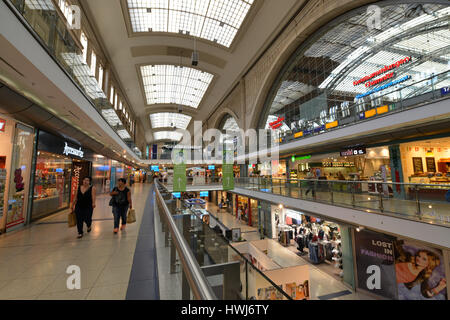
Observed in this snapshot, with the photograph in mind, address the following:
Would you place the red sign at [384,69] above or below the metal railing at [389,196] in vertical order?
above

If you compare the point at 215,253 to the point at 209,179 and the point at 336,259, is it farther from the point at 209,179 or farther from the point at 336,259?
the point at 209,179

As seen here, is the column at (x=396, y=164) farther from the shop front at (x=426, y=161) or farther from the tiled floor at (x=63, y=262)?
the tiled floor at (x=63, y=262)

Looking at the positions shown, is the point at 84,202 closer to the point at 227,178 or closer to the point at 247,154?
the point at 227,178

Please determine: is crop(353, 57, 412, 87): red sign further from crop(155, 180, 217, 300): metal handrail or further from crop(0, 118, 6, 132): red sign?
crop(0, 118, 6, 132): red sign

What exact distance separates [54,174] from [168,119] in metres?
32.1

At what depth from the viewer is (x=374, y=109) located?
8609mm

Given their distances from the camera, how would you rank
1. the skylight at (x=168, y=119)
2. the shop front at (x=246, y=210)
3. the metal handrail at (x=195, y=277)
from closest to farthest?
1. the metal handrail at (x=195, y=277)
2. the shop front at (x=246, y=210)
3. the skylight at (x=168, y=119)

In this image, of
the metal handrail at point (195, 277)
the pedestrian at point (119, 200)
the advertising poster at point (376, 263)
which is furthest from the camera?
the advertising poster at point (376, 263)

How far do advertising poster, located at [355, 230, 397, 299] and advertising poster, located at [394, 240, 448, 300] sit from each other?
244 mm

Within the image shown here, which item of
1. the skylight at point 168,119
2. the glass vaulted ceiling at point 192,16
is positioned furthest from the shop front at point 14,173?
the skylight at point 168,119

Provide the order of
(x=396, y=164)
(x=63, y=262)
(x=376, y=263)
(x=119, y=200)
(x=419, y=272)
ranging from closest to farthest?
1. (x=63, y=262)
2. (x=119, y=200)
3. (x=419, y=272)
4. (x=376, y=263)
5. (x=396, y=164)

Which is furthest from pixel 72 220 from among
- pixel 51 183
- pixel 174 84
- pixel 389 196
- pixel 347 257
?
pixel 174 84

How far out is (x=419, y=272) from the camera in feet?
23.0

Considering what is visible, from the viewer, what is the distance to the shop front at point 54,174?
24.7 feet
